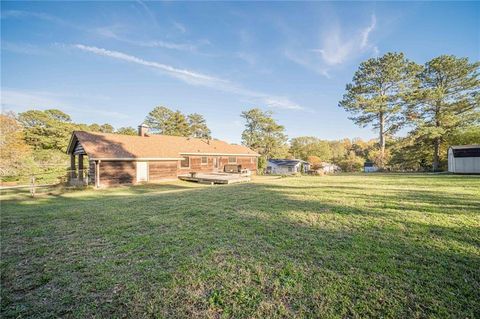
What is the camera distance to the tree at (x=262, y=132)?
1620 inches

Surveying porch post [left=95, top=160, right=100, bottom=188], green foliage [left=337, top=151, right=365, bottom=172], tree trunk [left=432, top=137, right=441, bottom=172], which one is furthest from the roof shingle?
green foliage [left=337, top=151, right=365, bottom=172]

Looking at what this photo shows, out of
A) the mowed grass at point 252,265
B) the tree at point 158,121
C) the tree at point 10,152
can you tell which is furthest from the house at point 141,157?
the tree at point 158,121

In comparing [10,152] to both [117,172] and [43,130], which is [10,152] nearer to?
[117,172]

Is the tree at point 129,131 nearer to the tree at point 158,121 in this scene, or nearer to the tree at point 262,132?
the tree at point 158,121

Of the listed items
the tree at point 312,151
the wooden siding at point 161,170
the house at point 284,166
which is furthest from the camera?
the tree at point 312,151

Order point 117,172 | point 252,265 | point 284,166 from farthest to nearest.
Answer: point 284,166 < point 117,172 < point 252,265

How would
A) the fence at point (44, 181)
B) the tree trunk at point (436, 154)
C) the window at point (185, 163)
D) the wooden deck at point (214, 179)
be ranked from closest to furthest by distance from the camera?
1. the fence at point (44, 181)
2. the wooden deck at point (214, 179)
3. the window at point (185, 163)
4. the tree trunk at point (436, 154)

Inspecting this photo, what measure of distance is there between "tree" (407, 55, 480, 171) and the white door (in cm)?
2849

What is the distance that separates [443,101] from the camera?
23875 mm

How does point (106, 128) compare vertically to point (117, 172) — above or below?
above

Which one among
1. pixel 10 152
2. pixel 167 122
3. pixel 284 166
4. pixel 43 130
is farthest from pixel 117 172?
pixel 284 166

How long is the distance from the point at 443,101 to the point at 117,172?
34.3 m

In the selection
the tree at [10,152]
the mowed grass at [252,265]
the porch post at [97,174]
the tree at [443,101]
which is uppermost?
the tree at [443,101]

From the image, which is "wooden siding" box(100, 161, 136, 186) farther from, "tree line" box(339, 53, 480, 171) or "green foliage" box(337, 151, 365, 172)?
"green foliage" box(337, 151, 365, 172)
